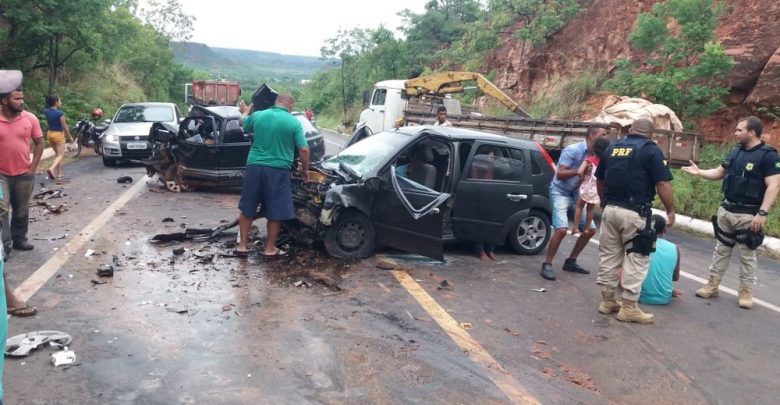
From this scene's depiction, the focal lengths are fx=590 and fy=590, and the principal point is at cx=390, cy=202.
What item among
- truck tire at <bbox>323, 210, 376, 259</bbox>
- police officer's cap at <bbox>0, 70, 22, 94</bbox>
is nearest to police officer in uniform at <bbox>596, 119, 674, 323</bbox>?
truck tire at <bbox>323, 210, 376, 259</bbox>

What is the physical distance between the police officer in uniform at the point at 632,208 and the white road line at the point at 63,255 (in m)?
5.17

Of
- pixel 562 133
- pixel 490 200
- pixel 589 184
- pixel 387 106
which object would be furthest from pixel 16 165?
pixel 387 106

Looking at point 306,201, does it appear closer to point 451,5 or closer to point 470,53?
point 470,53

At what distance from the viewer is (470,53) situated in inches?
1161

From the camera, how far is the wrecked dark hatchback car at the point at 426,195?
256 inches

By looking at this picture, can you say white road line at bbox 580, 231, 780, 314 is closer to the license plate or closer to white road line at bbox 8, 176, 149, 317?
white road line at bbox 8, 176, 149, 317

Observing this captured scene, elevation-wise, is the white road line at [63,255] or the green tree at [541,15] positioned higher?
the green tree at [541,15]

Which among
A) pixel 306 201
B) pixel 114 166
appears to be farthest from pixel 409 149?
pixel 114 166

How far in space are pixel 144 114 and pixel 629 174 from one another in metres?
13.4

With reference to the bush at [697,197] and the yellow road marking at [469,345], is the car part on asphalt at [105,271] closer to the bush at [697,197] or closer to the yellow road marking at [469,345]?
the yellow road marking at [469,345]

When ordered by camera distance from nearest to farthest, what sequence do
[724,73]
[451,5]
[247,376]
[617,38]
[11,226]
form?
[247,376] → [11,226] → [724,73] → [617,38] → [451,5]

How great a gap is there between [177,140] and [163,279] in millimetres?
5446

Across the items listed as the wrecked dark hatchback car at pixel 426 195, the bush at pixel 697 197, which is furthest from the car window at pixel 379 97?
the wrecked dark hatchback car at pixel 426 195

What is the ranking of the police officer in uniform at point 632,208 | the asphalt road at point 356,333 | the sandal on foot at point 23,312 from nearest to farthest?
the asphalt road at point 356,333, the sandal on foot at point 23,312, the police officer in uniform at point 632,208
